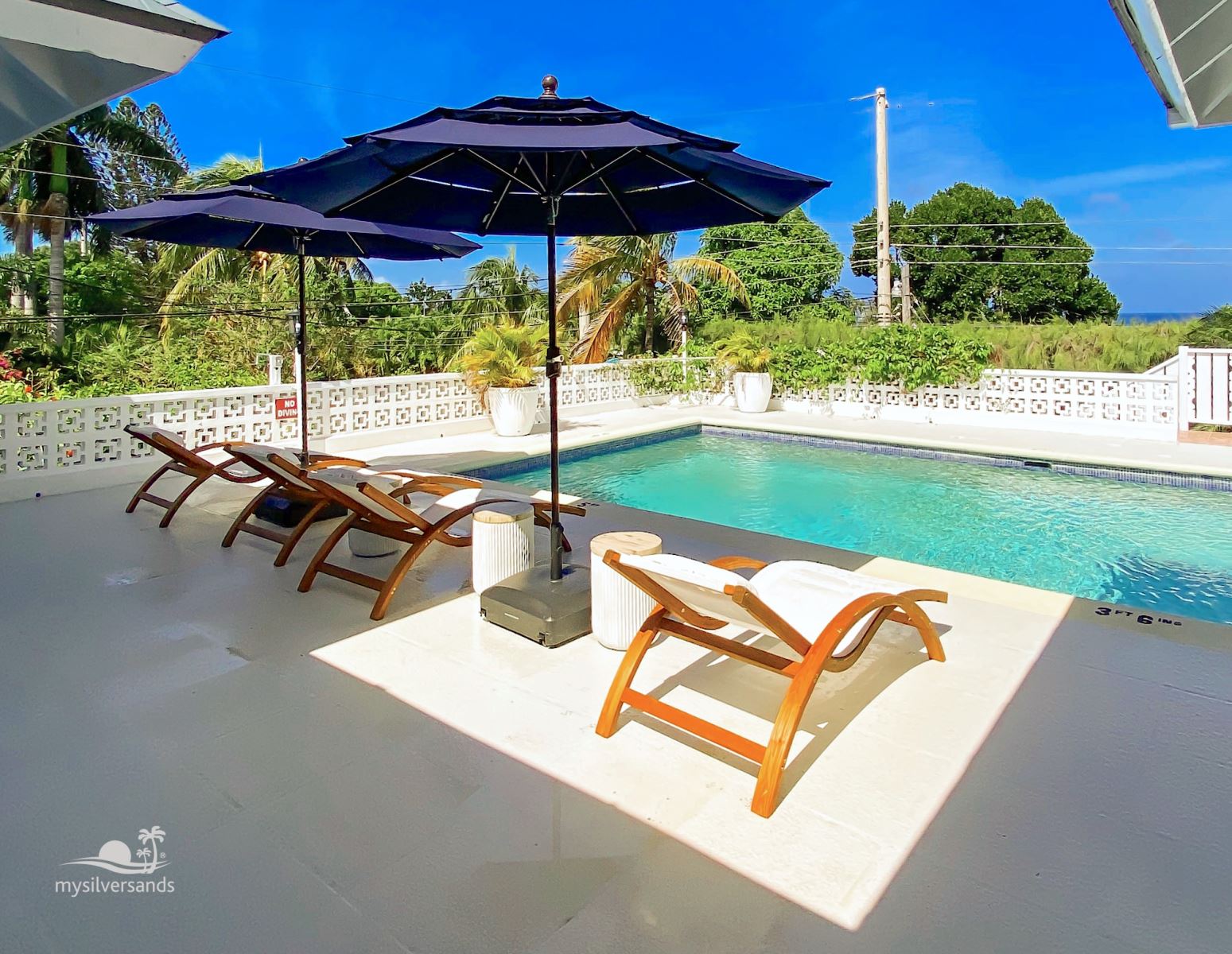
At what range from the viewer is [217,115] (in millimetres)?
35906

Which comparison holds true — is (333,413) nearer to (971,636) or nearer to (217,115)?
(971,636)

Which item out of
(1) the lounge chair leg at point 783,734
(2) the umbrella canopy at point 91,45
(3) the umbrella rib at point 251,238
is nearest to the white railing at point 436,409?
(3) the umbrella rib at point 251,238

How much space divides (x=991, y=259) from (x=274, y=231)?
32090mm

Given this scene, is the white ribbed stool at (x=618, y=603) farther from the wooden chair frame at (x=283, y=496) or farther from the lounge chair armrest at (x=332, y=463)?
the lounge chair armrest at (x=332, y=463)

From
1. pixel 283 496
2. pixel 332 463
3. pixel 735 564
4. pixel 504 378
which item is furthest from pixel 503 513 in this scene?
pixel 504 378

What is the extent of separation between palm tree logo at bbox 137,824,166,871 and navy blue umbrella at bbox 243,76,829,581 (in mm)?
1997

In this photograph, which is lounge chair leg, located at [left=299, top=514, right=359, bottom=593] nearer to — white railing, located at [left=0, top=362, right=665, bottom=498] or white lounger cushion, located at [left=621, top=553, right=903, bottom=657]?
white lounger cushion, located at [left=621, top=553, right=903, bottom=657]

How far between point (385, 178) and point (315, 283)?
1496 cm

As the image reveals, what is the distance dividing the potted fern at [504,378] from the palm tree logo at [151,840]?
839 centimetres

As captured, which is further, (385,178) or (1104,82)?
(1104,82)

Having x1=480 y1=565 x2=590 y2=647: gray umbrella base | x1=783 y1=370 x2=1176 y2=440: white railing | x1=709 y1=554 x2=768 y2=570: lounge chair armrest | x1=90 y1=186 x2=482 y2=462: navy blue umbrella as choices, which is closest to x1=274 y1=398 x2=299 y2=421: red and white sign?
x1=90 y1=186 x2=482 y2=462: navy blue umbrella

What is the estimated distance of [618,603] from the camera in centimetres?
352

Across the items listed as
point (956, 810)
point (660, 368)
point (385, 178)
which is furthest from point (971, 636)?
point (660, 368)

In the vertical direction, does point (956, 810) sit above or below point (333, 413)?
below
